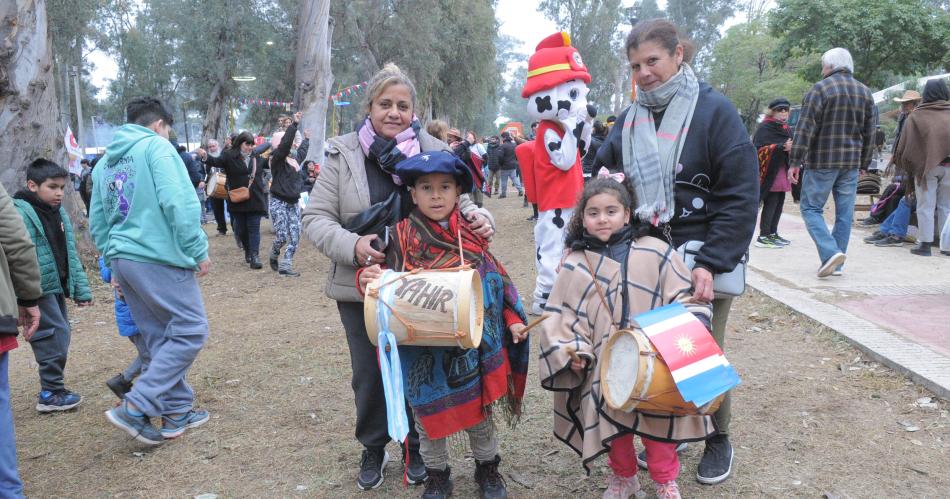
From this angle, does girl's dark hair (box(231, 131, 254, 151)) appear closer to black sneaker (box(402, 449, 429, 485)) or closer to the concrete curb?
the concrete curb

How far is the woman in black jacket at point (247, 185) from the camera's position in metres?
9.16

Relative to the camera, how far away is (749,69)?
3853 cm

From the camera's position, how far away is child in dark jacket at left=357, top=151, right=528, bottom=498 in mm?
2713

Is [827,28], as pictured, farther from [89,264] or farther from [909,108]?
[89,264]

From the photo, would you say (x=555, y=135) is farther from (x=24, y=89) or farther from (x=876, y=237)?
(x=24, y=89)

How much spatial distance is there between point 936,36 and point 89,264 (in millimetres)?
26878

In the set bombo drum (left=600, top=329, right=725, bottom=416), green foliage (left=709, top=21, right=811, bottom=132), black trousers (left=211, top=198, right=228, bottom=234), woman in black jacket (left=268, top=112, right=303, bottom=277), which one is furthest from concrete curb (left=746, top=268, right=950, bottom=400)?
green foliage (left=709, top=21, right=811, bottom=132)

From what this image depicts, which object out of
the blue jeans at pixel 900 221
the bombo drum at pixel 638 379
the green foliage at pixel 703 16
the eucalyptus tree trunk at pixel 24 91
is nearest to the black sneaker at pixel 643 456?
the bombo drum at pixel 638 379

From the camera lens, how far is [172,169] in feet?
12.2

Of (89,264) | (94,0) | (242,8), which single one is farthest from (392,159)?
(94,0)

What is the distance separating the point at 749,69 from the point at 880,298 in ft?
121

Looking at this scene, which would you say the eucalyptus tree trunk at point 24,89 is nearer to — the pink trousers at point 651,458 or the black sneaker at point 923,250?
the pink trousers at point 651,458

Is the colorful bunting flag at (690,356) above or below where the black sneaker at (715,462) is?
above

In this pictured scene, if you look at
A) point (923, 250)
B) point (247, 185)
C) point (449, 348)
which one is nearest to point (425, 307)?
point (449, 348)
